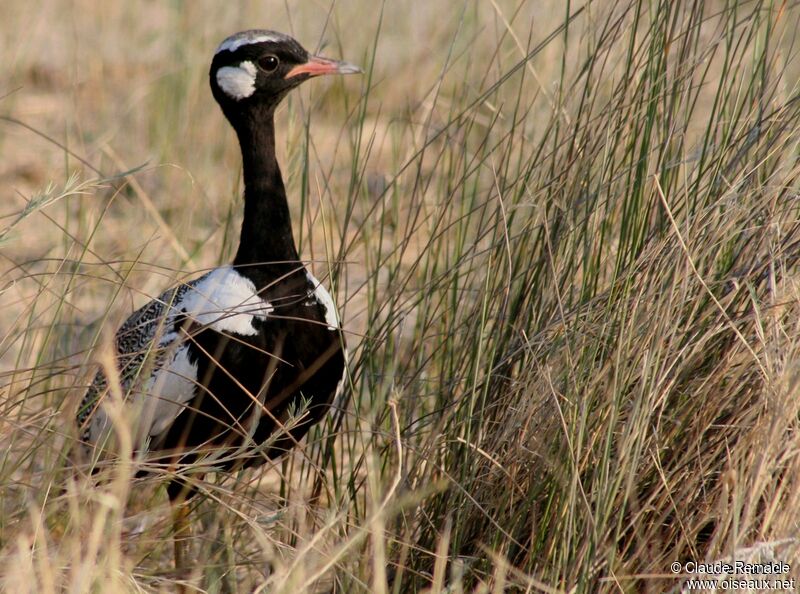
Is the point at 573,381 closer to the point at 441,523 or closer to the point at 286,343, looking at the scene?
the point at 441,523

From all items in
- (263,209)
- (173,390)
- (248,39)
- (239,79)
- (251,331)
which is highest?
(248,39)

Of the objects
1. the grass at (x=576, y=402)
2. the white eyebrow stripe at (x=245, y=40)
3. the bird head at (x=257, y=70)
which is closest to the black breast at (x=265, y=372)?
the grass at (x=576, y=402)

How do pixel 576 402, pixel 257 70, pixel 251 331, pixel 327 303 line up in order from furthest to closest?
pixel 257 70 < pixel 327 303 < pixel 251 331 < pixel 576 402

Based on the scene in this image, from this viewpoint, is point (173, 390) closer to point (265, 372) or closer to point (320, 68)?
point (265, 372)

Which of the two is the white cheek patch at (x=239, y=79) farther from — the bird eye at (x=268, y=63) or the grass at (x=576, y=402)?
the grass at (x=576, y=402)

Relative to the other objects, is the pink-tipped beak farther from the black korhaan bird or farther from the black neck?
the black neck

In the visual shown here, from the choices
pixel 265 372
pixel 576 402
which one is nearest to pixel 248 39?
pixel 265 372

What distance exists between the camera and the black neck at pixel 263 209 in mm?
2889

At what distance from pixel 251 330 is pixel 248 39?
801mm

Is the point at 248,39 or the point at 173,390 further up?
the point at 248,39

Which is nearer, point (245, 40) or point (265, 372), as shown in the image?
point (265, 372)

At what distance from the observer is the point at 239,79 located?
2996 mm

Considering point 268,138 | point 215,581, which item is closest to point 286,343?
point 268,138

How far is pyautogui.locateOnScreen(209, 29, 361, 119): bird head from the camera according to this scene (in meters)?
2.98
